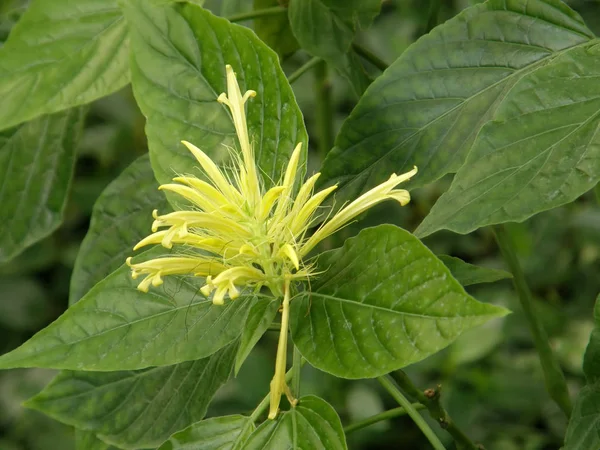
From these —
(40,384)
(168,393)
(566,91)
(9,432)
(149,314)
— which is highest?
(566,91)

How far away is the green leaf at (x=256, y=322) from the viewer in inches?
18.8

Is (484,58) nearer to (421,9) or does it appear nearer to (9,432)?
(421,9)

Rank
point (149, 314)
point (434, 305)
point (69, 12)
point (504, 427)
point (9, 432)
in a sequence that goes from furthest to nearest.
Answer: point (9, 432)
point (504, 427)
point (69, 12)
point (149, 314)
point (434, 305)

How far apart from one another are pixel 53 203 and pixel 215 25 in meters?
0.33

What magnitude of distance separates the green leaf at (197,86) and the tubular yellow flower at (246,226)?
0.10 feet

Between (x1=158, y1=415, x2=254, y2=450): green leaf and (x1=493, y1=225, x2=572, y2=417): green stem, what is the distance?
27 cm

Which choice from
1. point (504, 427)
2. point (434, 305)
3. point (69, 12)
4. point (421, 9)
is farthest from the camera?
point (504, 427)

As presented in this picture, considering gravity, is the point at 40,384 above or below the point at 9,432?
above

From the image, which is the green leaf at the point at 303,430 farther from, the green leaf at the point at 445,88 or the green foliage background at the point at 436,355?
the green foliage background at the point at 436,355

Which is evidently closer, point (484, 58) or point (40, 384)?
point (484, 58)

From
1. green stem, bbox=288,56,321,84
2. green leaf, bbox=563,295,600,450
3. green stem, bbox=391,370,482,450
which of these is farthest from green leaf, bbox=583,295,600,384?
green stem, bbox=288,56,321,84

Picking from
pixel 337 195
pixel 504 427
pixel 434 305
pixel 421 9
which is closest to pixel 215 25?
pixel 337 195

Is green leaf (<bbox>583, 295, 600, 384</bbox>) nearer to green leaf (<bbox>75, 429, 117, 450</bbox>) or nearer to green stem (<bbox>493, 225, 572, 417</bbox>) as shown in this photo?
green stem (<bbox>493, 225, 572, 417</bbox>)

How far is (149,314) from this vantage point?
0.52 meters
